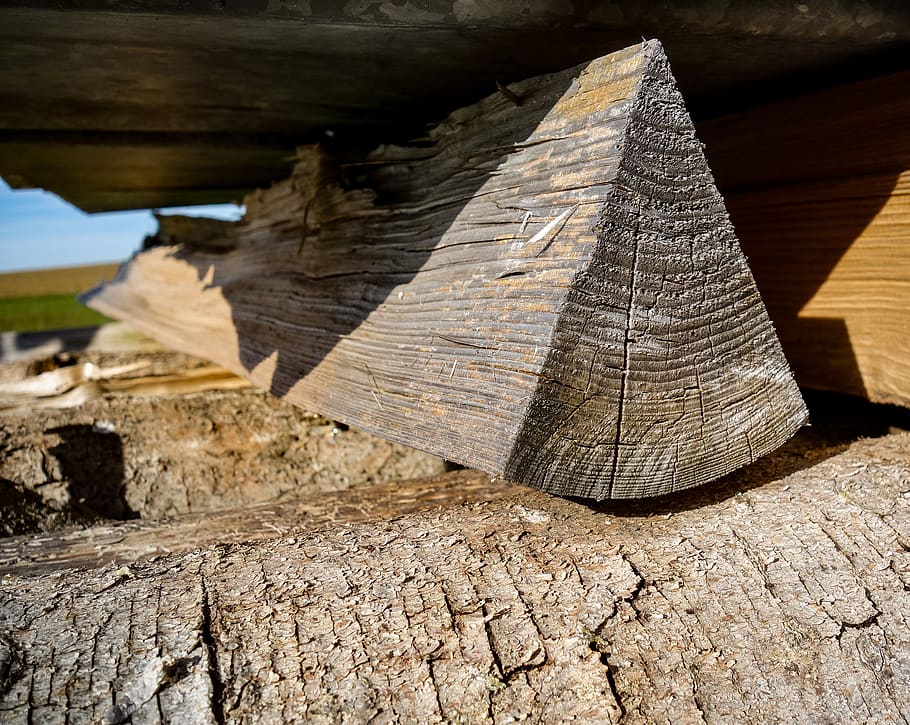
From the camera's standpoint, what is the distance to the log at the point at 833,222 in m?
1.90

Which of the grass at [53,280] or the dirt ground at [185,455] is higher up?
the grass at [53,280]

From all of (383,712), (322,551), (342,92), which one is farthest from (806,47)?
(383,712)

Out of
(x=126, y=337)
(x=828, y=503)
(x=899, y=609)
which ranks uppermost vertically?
(x=126, y=337)

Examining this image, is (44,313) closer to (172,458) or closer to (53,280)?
(53,280)

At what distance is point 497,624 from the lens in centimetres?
122

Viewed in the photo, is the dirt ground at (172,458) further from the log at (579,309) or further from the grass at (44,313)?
the grass at (44,313)

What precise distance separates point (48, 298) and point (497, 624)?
1048 cm

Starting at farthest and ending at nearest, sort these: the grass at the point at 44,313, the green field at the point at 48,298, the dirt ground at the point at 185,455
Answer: the green field at the point at 48,298, the grass at the point at 44,313, the dirt ground at the point at 185,455

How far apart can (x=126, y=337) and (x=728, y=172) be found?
10.3 feet

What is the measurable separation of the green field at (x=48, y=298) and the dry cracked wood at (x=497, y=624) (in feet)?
17.5

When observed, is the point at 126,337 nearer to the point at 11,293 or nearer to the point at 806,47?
the point at 806,47

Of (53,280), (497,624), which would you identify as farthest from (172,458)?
(53,280)

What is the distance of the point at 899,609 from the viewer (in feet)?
4.20

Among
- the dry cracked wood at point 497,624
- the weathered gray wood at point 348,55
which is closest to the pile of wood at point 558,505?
the dry cracked wood at point 497,624
